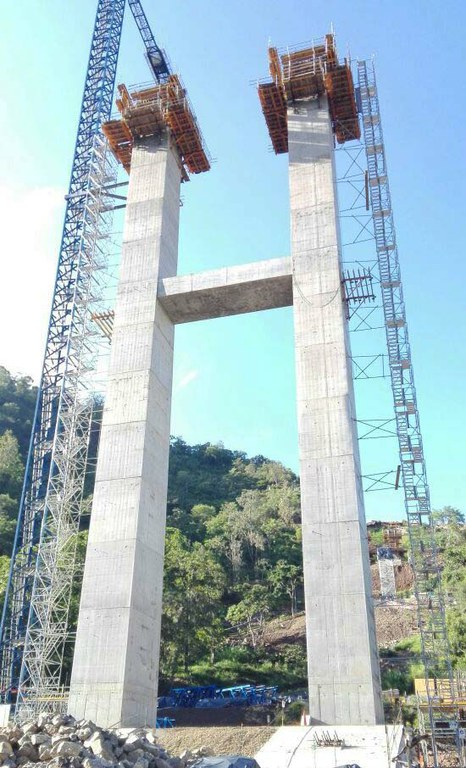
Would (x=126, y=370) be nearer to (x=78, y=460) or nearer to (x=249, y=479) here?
(x=78, y=460)

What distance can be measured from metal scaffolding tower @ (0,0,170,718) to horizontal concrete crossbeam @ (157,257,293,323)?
12.7 m

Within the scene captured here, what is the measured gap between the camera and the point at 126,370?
71.2 feet

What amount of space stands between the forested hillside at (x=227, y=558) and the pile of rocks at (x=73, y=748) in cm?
1381

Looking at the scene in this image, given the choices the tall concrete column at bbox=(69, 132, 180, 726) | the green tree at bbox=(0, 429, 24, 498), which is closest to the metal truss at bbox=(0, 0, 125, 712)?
the tall concrete column at bbox=(69, 132, 180, 726)

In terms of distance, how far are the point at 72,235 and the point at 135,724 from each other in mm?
31081

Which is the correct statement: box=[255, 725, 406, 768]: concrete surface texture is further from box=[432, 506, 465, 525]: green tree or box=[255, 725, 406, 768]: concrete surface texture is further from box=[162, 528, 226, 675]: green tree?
box=[432, 506, 465, 525]: green tree

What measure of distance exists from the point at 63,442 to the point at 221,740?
2175 centimetres

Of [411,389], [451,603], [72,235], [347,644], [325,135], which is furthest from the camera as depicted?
[451,603]

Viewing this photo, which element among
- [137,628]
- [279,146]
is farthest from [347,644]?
[279,146]

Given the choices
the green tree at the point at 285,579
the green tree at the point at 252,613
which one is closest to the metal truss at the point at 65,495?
the green tree at the point at 252,613

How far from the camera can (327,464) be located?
1864 centimetres

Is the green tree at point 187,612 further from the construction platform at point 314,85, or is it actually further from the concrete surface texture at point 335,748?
the construction platform at point 314,85

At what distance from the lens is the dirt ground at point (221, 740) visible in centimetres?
1634

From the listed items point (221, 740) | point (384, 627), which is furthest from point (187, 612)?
point (221, 740)
